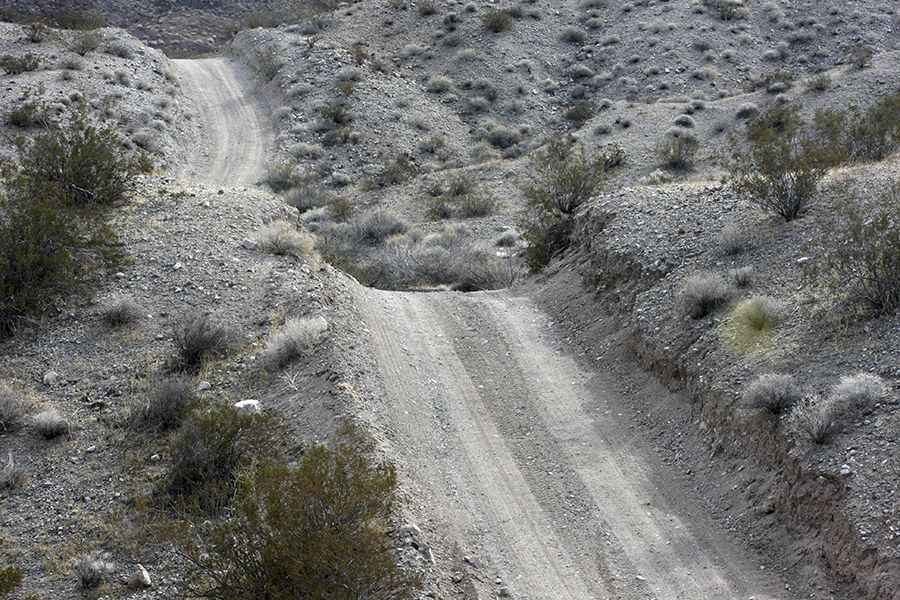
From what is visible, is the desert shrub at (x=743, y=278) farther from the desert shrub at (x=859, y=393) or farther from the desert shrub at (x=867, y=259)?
the desert shrub at (x=859, y=393)

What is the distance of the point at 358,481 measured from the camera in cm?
791

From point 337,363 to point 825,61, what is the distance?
35.3 meters

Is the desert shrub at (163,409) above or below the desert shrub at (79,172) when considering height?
below

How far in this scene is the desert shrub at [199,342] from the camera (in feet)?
43.4

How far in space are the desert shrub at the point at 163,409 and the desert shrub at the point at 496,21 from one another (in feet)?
117

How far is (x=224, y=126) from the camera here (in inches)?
1475

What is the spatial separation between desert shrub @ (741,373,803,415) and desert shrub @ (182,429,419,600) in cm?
476

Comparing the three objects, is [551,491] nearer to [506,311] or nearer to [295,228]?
[506,311]

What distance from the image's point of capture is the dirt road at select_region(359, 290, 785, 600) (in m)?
9.34

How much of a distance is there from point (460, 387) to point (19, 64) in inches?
1091

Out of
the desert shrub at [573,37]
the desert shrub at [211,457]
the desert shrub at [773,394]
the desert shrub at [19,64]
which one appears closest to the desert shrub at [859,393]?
the desert shrub at [773,394]

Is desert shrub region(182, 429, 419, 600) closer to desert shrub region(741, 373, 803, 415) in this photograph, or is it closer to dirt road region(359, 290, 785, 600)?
dirt road region(359, 290, 785, 600)

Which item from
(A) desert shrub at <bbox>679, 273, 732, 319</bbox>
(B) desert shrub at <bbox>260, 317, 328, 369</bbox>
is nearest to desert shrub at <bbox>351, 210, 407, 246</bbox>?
(B) desert shrub at <bbox>260, 317, 328, 369</bbox>

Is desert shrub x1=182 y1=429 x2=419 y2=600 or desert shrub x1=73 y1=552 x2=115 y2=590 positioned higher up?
desert shrub x1=182 y1=429 x2=419 y2=600
